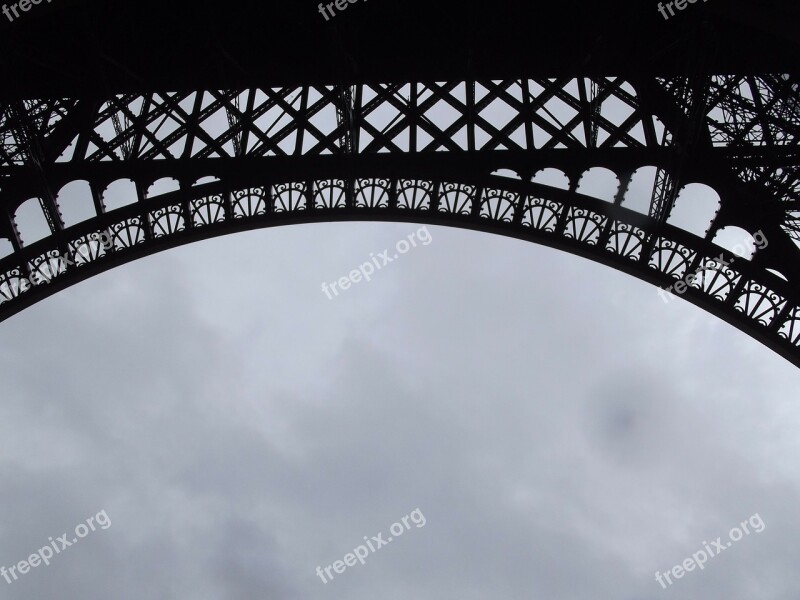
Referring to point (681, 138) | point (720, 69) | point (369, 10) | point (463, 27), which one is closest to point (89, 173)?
point (369, 10)

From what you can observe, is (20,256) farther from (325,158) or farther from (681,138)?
(681,138)

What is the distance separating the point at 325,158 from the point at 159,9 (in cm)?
537

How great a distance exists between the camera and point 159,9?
18375 millimetres

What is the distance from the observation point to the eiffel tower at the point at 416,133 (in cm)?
1591

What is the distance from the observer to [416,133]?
17672mm

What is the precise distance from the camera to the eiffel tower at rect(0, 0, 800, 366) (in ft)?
52.2
